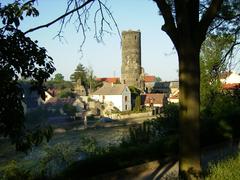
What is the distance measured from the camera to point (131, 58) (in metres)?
84.9

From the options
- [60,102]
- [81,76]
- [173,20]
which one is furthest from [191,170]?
[81,76]

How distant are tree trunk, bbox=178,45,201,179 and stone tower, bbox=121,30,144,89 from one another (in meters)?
77.3

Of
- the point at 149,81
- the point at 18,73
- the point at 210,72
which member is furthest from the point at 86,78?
the point at 18,73

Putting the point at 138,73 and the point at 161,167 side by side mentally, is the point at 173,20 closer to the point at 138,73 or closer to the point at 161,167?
the point at 161,167

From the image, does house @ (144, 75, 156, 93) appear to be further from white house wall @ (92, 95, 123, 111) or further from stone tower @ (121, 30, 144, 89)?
white house wall @ (92, 95, 123, 111)

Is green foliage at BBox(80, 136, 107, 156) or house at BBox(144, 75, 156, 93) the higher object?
house at BBox(144, 75, 156, 93)

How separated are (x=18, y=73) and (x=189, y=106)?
3952 mm

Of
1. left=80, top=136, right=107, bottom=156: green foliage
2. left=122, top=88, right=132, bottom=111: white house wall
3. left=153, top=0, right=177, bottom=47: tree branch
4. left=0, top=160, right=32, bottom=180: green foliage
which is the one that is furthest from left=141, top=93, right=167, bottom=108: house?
left=153, top=0, right=177, bottom=47: tree branch

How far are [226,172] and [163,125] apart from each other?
1317 cm

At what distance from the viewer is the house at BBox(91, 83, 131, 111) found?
76875mm

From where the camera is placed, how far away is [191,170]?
7.33m

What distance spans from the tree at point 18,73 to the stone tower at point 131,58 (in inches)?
3164

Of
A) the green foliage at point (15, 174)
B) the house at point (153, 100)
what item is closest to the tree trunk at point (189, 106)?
the green foliage at point (15, 174)

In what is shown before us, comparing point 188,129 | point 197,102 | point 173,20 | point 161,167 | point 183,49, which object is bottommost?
point 161,167
